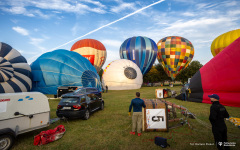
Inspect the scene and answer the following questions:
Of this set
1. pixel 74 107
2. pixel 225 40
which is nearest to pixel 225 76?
pixel 74 107

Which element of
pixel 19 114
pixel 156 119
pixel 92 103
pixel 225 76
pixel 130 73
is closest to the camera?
pixel 19 114

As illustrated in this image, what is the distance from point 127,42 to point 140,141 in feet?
116

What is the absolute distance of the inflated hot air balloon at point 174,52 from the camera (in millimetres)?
38375

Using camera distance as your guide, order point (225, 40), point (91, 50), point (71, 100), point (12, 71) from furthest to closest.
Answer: point (91, 50)
point (225, 40)
point (12, 71)
point (71, 100)

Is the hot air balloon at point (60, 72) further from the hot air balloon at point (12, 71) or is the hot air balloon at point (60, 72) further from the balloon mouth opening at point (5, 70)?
the balloon mouth opening at point (5, 70)

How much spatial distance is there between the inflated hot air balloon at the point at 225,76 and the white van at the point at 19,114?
9.64 metres

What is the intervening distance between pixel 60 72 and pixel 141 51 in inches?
926

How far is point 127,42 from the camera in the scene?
129ft

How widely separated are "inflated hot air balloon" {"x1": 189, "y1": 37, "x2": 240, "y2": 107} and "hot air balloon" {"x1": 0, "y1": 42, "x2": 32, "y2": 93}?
1877cm

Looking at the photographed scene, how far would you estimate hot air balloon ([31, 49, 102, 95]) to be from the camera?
18.6 m

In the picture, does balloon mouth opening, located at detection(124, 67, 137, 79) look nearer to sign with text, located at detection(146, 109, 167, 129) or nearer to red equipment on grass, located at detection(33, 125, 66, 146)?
sign with text, located at detection(146, 109, 167, 129)

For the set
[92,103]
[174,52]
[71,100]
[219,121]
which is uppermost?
[174,52]

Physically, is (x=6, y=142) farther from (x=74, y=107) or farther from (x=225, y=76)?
(x=225, y=76)

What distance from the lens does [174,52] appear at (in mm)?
38500
